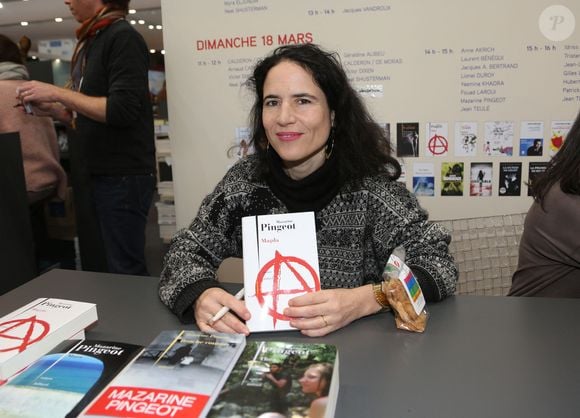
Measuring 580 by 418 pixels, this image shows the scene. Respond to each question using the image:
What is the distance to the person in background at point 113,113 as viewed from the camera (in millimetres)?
2189

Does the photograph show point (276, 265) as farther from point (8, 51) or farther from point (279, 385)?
point (8, 51)

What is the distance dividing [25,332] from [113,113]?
1.41m

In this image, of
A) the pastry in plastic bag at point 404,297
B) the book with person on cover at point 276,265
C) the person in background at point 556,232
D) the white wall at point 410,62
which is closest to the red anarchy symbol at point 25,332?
the book with person on cover at point 276,265

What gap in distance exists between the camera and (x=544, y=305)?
1.17 m

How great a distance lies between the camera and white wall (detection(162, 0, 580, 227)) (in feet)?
7.42

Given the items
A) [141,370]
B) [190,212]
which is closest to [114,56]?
[190,212]

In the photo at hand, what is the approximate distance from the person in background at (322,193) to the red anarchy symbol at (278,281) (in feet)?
0.58

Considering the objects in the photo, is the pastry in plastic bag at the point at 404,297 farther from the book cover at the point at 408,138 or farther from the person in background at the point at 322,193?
the book cover at the point at 408,138

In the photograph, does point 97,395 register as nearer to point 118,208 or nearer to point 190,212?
point 118,208

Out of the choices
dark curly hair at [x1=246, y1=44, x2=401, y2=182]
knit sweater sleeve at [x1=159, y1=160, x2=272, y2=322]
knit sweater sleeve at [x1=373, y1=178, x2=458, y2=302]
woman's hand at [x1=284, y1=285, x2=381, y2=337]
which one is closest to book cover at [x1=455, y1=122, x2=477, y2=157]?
dark curly hair at [x1=246, y1=44, x2=401, y2=182]

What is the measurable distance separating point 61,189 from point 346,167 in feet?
7.23

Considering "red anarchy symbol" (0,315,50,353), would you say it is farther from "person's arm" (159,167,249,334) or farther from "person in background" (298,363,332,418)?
"person in background" (298,363,332,418)

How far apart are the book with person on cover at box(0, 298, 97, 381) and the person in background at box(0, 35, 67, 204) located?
74.2 inches

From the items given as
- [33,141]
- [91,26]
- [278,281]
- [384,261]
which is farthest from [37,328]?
[33,141]
